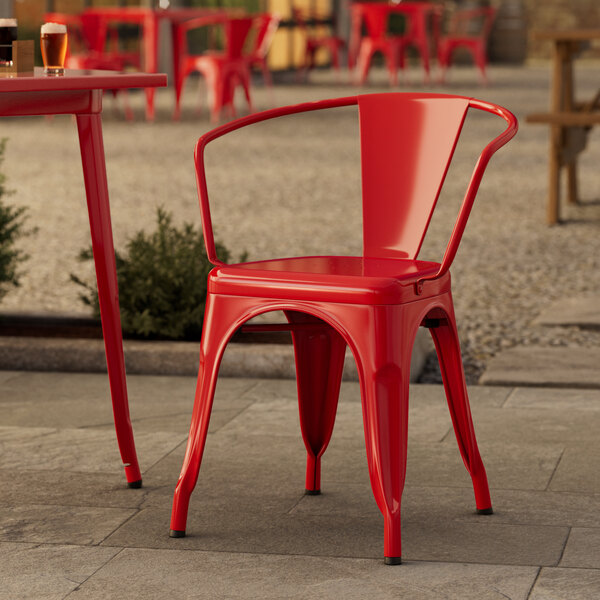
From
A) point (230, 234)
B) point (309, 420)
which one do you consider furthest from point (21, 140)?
point (309, 420)

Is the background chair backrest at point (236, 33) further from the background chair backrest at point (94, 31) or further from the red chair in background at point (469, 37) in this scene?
the red chair in background at point (469, 37)

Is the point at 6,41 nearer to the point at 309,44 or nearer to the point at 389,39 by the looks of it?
the point at 389,39

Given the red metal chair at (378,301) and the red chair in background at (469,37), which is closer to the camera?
the red metal chair at (378,301)

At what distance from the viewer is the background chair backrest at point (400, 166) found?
8.27 feet

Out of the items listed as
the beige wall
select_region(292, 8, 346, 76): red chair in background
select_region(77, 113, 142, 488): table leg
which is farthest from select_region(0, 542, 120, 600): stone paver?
the beige wall

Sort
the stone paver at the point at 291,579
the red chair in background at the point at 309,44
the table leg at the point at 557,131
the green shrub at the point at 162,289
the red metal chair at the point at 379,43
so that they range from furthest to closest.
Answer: the red chair in background at the point at 309,44 → the red metal chair at the point at 379,43 → the table leg at the point at 557,131 → the green shrub at the point at 162,289 → the stone paver at the point at 291,579

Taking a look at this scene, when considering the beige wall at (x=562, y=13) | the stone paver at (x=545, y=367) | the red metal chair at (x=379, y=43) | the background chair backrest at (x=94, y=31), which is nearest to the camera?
the stone paver at (x=545, y=367)

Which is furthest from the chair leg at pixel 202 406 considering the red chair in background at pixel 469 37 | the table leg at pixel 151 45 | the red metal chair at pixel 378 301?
the red chair in background at pixel 469 37

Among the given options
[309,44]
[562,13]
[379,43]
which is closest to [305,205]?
[379,43]

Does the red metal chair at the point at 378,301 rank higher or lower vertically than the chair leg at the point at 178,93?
higher

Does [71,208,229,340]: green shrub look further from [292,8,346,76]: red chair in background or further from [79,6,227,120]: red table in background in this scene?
[292,8,346,76]: red chair in background

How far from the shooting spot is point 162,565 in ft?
7.38

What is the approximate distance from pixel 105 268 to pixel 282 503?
1.94 ft

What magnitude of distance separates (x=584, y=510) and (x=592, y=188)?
17.5 ft
